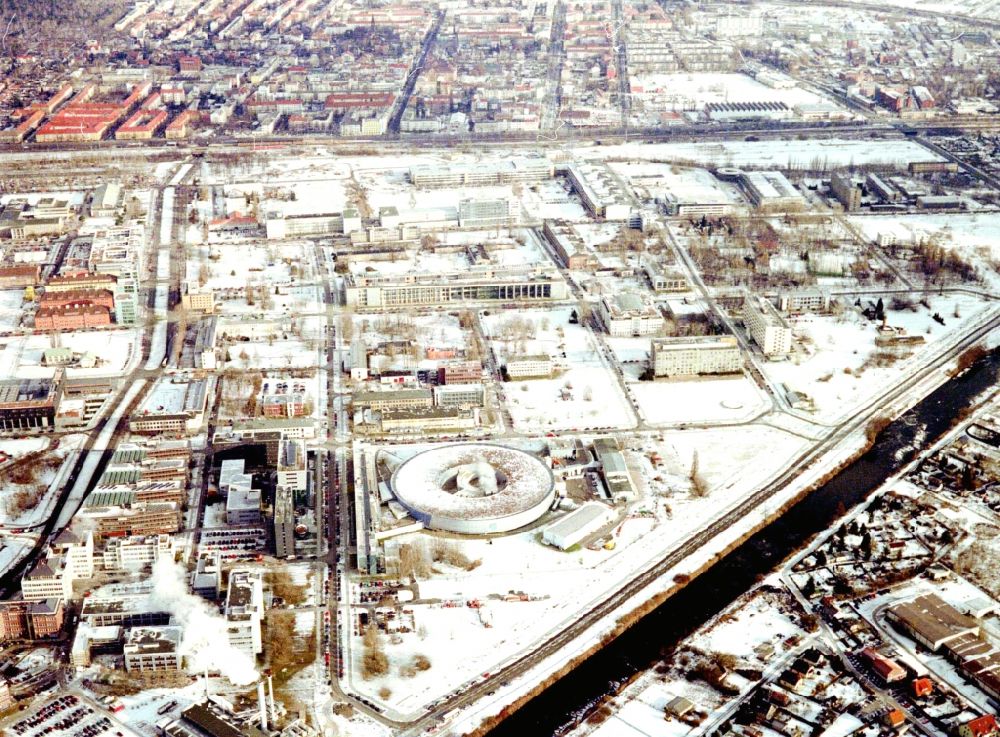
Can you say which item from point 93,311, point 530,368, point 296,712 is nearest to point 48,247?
point 93,311

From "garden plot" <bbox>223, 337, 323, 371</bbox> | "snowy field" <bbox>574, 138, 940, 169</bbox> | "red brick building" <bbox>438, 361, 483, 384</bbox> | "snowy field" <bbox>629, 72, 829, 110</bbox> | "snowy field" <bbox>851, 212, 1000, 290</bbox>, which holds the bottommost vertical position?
"snowy field" <bbox>629, 72, 829, 110</bbox>

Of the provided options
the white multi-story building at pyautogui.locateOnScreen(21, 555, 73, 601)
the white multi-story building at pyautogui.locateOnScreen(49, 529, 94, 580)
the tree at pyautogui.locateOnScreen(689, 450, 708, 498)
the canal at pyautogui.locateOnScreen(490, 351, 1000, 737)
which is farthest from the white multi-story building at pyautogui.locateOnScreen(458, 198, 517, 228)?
the white multi-story building at pyautogui.locateOnScreen(21, 555, 73, 601)

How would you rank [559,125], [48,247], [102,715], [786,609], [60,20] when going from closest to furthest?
1. [102,715]
2. [786,609]
3. [48,247]
4. [559,125]
5. [60,20]

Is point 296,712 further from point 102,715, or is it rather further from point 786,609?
point 786,609

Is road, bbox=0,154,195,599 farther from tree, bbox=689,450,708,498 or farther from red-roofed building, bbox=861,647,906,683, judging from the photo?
red-roofed building, bbox=861,647,906,683

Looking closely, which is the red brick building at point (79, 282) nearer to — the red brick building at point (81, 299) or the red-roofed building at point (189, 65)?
the red brick building at point (81, 299)

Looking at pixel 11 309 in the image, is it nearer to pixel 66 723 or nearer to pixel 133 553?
pixel 133 553
